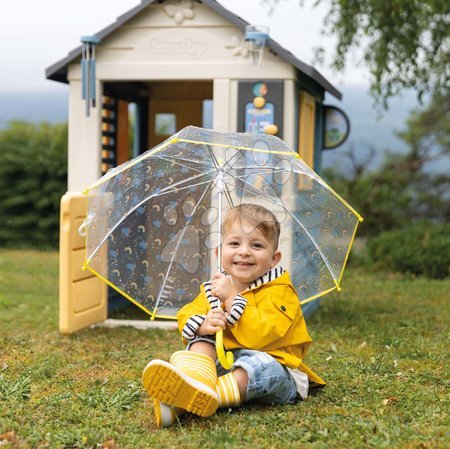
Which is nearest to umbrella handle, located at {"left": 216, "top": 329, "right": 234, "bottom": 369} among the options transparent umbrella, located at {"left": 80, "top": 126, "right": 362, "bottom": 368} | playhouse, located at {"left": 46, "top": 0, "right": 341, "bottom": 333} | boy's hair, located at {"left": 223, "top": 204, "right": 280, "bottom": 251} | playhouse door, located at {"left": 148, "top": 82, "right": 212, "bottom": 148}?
boy's hair, located at {"left": 223, "top": 204, "right": 280, "bottom": 251}

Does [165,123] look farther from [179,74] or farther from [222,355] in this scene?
[222,355]

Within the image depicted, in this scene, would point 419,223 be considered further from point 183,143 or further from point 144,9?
point 183,143

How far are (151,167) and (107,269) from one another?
625 mm

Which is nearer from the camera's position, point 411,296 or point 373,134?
point 411,296

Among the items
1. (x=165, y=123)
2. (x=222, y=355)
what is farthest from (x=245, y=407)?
(x=165, y=123)

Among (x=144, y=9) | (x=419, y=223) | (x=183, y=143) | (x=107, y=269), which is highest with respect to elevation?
(x=144, y=9)

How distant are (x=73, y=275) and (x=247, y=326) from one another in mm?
2469

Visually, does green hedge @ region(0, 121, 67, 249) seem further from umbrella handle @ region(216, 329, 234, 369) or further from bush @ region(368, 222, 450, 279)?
umbrella handle @ region(216, 329, 234, 369)

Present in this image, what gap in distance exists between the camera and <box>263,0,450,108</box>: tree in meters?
9.40

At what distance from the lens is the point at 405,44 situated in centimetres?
966

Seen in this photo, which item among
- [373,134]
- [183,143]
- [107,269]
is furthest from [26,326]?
[373,134]

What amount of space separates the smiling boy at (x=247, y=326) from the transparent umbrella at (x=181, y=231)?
402mm

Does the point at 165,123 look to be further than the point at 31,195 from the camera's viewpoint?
No

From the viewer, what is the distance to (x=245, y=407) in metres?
4.20
